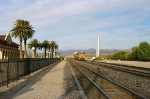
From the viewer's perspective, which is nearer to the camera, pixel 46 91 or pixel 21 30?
pixel 46 91

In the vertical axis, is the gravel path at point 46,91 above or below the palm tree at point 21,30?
below

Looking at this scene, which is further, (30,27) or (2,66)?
(30,27)

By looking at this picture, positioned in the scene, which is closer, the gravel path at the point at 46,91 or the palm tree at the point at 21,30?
the gravel path at the point at 46,91

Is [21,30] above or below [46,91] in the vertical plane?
above

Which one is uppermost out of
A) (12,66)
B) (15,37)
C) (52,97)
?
(15,37)

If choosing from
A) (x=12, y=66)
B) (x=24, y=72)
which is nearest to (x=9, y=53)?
(x=24, y=72)

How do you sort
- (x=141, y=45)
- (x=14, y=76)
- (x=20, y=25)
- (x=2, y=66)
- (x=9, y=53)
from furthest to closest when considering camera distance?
1. (x=141, y=45)
2. (x=9, y=53)
3. (x=20, y=25)
4. (x=14, y=76)
5. (x=2, y=66)

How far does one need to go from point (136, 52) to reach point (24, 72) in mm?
102690

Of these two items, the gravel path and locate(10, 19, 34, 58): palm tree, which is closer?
the gravel path

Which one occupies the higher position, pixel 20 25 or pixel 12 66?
pixel 20 25

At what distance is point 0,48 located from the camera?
65750 mm

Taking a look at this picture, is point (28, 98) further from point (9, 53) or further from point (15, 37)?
point (9, 53)

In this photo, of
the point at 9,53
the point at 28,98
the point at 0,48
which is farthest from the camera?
the point at 9,53

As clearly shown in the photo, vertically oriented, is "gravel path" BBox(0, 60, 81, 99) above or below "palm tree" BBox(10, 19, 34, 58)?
below
